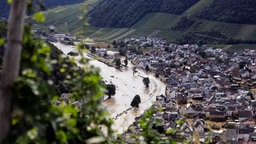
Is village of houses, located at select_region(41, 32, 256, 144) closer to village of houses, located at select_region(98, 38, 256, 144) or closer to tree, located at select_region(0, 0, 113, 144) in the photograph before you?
village of houses, located at select_region(98, 38, 256, 144)

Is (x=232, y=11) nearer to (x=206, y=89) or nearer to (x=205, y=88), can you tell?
(x=205, y=88)

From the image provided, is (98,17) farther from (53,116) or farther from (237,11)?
(53,116)

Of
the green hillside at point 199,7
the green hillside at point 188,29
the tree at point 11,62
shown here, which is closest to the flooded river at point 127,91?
the green hillside at point 188,29

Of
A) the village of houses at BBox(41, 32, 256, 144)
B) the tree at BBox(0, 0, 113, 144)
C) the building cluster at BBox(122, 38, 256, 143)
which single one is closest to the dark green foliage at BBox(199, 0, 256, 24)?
the village of houses at BBox(41, 32, 256, 144)

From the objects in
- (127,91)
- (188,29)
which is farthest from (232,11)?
(127,91)

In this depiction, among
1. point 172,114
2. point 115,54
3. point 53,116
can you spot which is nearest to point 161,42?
point 115,54

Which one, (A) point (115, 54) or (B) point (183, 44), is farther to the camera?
(B) point (183, 44)

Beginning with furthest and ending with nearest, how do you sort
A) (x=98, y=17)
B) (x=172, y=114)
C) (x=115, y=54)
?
(x=98, y=17) < (x=115, y=54) < (x=172, y=114)
